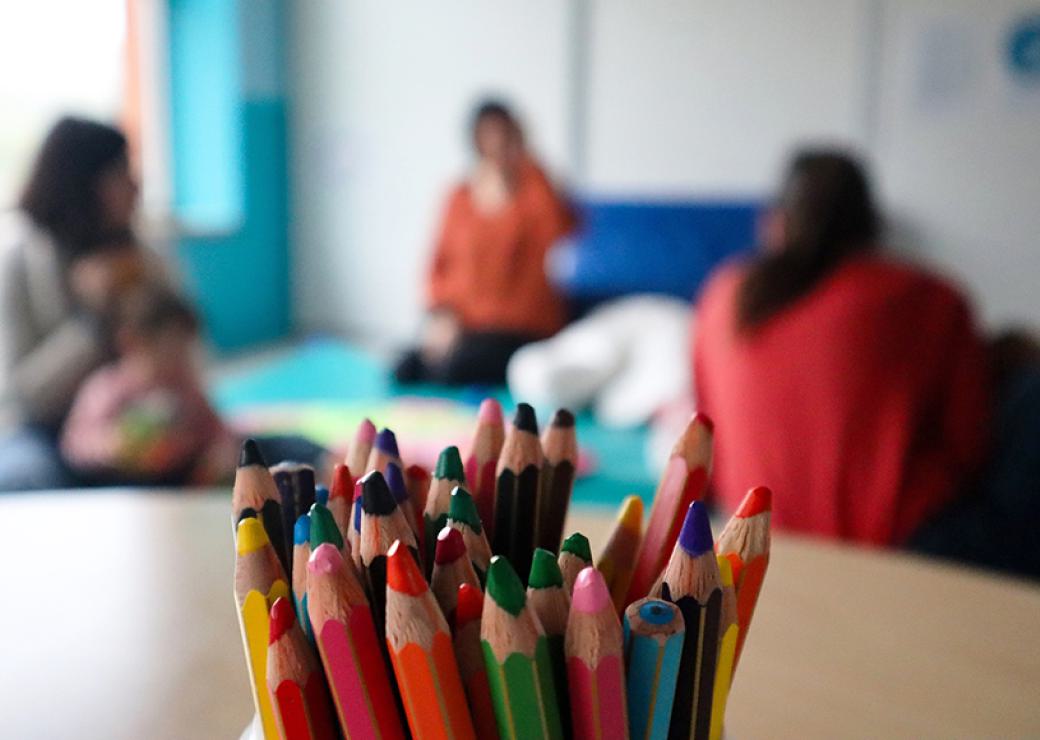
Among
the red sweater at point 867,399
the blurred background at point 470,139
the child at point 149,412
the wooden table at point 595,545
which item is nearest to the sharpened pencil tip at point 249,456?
the wooden table at point 595,545

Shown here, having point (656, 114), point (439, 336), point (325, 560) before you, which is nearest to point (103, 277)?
point (439, 336)

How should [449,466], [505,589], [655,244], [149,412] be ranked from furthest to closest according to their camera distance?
[655,244] → [149,412] → [449,466] → [505,589]

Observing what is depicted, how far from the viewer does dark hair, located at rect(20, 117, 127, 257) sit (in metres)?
1.91

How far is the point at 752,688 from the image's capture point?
0.60m

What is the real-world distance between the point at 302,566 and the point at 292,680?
0.04 m

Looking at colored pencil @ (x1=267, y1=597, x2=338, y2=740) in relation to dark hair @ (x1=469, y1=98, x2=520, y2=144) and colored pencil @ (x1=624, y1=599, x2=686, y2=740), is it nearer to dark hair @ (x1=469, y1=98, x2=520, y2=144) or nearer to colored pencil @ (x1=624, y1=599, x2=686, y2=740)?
colored pencil @ (x1=624, y1=599, x2=686, y2=740)

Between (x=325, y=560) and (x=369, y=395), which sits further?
(x=369, y=395)

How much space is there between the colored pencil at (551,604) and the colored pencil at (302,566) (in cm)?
8

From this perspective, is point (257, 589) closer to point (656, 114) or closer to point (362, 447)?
point (362, 447)

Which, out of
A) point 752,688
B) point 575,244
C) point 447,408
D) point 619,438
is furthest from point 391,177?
point 752,688

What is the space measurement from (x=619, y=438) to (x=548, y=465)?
1.97m

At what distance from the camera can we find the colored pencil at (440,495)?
42cm

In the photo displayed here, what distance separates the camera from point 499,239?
3432 millimetres

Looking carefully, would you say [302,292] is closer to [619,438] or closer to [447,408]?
[447,408]
